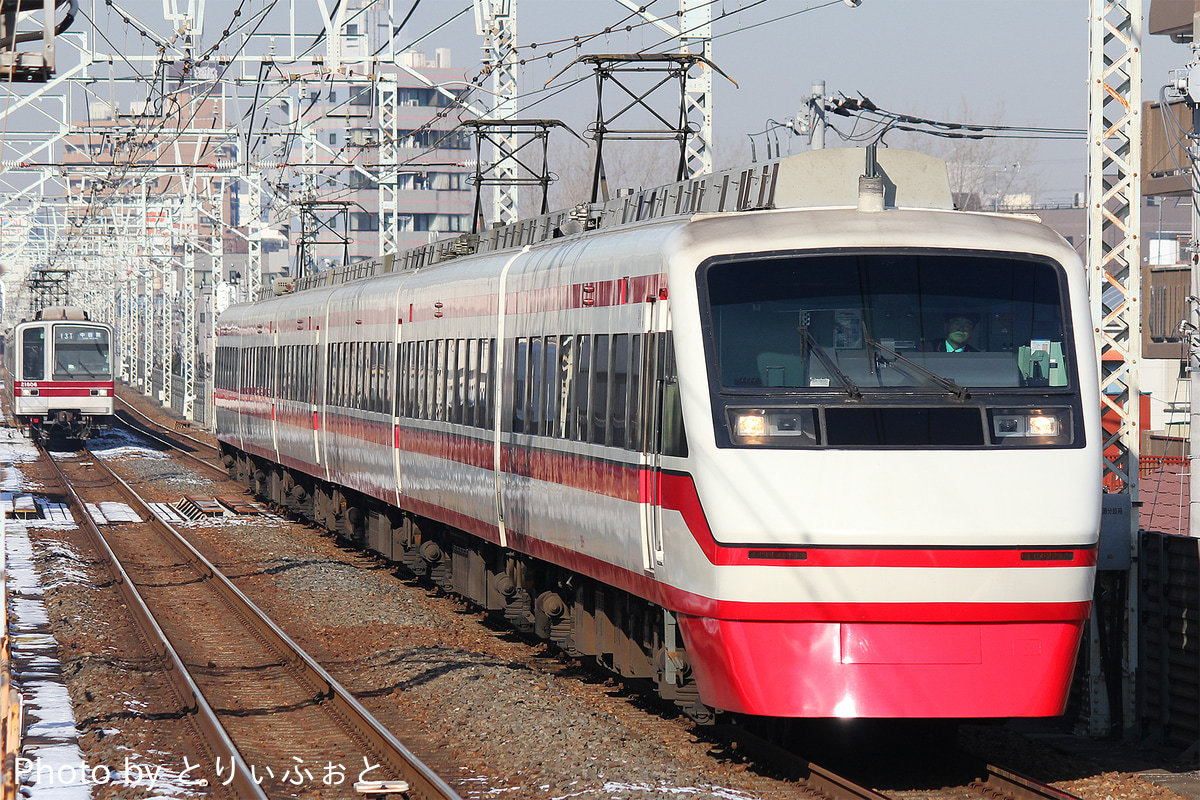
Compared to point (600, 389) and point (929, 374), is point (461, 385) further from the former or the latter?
point (929, 374)

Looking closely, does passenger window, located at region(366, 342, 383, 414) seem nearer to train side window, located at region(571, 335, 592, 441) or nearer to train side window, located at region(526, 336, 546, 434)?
train side window, located at region(526, 336, 546, 434)

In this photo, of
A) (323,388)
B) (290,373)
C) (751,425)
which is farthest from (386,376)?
(751,425)

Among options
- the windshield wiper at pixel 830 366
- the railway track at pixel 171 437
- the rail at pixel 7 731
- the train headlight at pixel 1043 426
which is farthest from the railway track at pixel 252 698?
the railway track at pixel 171 437

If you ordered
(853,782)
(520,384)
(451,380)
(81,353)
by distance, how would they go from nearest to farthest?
1. (853,782)
2. (520,384)
3. (451,380)
4. (81,353)

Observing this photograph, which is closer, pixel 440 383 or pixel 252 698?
pixel 252 698

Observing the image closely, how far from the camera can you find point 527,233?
14828 mm

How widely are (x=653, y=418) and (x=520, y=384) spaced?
3649mm

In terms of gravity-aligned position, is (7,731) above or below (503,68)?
below

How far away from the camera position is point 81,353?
42906 mm

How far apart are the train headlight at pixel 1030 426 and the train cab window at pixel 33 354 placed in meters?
37.5

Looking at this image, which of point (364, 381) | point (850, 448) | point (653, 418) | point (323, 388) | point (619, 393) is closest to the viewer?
point (850, 448)

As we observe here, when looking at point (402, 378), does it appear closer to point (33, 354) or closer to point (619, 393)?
point (619, 393)

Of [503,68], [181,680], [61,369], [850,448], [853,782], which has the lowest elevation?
[181,680]

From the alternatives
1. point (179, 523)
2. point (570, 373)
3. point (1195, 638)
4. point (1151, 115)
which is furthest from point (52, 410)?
→ point (1195, 638)
